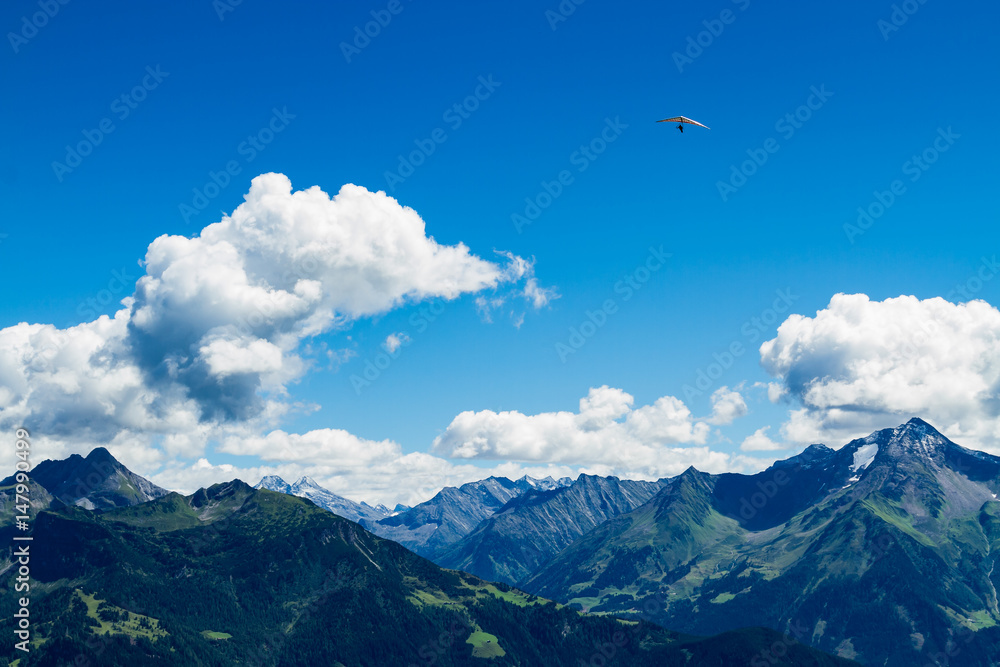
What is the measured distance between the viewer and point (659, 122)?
7530 inches

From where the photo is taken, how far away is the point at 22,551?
16625 centimetres

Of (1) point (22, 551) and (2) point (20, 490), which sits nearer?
(1) point (22, 551)

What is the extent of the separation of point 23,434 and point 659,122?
488ft

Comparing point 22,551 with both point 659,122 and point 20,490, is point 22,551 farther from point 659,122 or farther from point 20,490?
point 659,122

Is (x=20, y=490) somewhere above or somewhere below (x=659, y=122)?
below

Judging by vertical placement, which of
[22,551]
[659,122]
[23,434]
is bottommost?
[22,551]

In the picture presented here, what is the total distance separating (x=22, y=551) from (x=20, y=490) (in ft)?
76.2

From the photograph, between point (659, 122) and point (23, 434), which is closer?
point (23, 434)

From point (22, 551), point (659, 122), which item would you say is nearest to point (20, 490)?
point (22, 551)

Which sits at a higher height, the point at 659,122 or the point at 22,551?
the point at 659,122

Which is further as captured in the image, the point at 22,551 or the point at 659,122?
the point at 659,122

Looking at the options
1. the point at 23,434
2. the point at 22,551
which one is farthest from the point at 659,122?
the point at 22,551

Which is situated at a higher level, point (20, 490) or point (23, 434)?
point (23, 434)

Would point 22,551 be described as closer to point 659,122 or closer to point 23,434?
point 23,434
